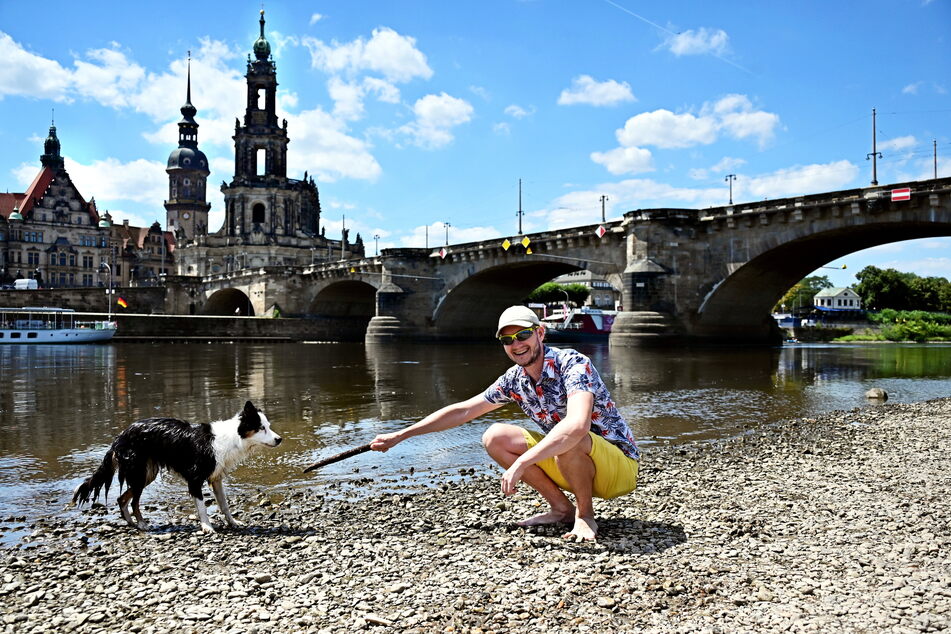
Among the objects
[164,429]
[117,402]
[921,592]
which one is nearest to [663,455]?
[921,592]

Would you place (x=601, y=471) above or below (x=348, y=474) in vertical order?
above

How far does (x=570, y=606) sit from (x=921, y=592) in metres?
1.73

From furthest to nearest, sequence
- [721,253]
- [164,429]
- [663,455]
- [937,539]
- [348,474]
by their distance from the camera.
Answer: [721,253] < [663,455] < [348,474] < [164,429] < [937,539]

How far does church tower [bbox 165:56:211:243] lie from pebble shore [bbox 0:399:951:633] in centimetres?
12337

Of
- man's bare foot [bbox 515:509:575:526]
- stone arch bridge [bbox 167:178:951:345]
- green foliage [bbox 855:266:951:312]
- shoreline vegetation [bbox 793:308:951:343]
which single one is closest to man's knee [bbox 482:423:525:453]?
man's bare foot [bbox 515:509:575:526]

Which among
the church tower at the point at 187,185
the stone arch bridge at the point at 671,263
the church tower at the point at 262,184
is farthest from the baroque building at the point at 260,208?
the stone arch bridge at the point at 671,263

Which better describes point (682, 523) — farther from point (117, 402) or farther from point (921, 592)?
point (117, 402)

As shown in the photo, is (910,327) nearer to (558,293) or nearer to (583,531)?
(558,293)

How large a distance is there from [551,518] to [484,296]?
48661 mm

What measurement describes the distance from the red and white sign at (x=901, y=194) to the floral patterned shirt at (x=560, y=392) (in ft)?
90.7

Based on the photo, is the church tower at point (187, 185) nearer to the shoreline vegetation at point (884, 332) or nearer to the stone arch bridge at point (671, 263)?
the stone arch bridge at point (671, 263)

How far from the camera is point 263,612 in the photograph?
11.8ft

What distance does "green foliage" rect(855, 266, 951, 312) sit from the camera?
9794cm

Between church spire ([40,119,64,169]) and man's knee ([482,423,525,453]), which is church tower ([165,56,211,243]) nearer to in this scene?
church spire ([40,119,64,169])
